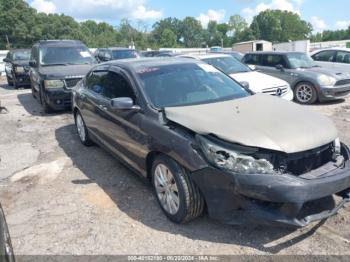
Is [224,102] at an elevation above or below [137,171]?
above

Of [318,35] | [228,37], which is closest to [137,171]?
[228,37]

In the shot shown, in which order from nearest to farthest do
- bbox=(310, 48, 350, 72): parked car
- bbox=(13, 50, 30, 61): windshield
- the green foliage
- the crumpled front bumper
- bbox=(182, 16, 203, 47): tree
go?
the crumpled front bumper < bbox=(310, 48, 350, 72): parked car < bbox=(13, 50, 30, 61): windshield < the green foliage < bbox=(182, 16, 203, 47): tree

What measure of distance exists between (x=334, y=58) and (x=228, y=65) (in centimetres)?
491

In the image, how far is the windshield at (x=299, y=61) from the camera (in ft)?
35.8

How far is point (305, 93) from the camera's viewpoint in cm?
1032

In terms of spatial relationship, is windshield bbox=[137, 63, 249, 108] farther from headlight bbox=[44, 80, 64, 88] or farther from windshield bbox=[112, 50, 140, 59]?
windshield bbox=[112, 50, 140, 59]

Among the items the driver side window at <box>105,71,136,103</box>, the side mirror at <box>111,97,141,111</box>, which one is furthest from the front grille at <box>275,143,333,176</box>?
the driver side window at <box>105,71,136,103</box>

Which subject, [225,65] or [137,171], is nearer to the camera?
[137,171]

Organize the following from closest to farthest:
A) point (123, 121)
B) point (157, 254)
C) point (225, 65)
Answer: point (157, 254), point (123, 121), point (225, 65)

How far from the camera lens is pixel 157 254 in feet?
11.0

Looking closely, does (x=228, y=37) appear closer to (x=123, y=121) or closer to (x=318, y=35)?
(x=318, y=35)

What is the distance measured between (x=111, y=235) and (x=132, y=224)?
27 centimetres

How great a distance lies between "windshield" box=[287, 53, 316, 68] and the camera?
10.9 meters

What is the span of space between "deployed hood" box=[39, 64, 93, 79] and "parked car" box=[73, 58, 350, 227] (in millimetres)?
4770
